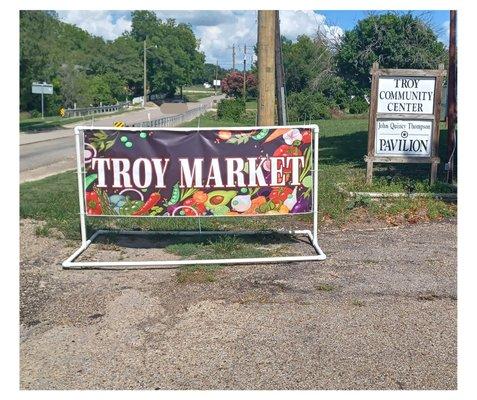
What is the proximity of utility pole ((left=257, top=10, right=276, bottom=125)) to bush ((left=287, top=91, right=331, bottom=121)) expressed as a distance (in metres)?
36.9

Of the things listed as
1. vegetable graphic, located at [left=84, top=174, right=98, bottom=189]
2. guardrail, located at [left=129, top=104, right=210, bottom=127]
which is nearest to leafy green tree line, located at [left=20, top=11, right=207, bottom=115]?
guardrail, located at [left=129, top=104, right=210, bottom=127]

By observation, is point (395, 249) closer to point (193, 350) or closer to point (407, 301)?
point (407, 301)

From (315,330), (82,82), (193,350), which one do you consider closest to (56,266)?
(193,350)

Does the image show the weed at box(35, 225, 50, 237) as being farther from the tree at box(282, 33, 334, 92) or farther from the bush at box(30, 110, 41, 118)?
the tree at box(282, 33, 334, 92)

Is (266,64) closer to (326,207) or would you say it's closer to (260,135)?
(326,207)

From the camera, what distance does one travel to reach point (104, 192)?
6414mm

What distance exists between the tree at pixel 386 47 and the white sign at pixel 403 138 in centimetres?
3260

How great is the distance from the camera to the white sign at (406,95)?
34.7 feet

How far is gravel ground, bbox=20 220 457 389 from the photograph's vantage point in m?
3.71

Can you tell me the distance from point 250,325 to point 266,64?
5002 mm

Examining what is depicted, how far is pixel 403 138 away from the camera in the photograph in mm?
10688

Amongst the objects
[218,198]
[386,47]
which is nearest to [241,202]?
[218,198]

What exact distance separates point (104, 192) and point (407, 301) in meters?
3.38

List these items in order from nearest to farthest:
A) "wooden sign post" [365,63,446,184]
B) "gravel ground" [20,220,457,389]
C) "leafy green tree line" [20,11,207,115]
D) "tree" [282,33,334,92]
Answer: "gravel ground" [20,220,457,389]
"wooden sign post" [365,63,446,184]
"leafy green tree line" [20,11,207,115]
"tree" [282,33,334,92]
